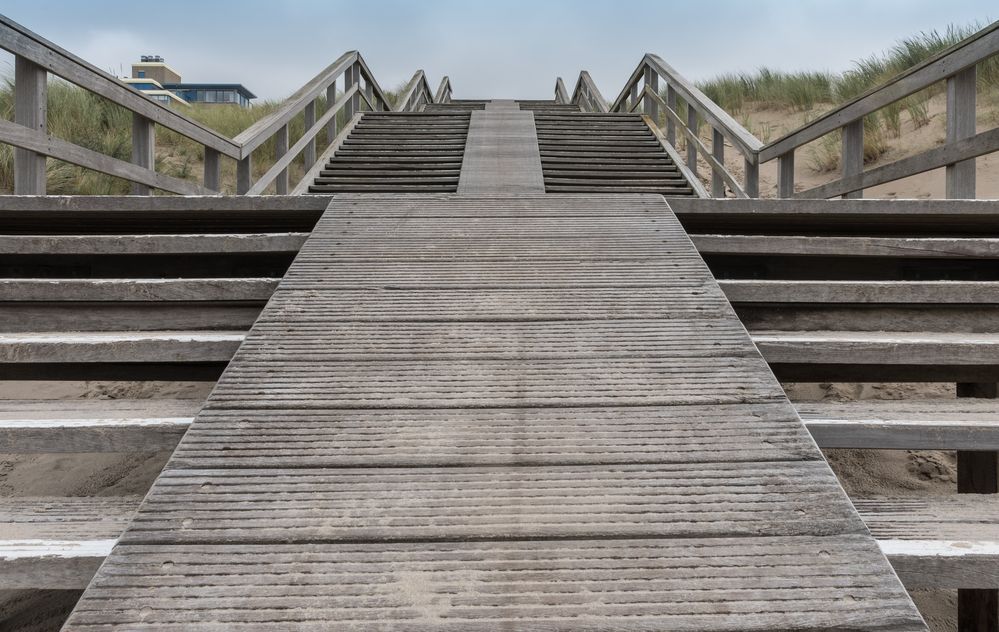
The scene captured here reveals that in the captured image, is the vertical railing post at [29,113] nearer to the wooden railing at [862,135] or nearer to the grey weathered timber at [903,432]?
the grey weathered timber at [903,432]

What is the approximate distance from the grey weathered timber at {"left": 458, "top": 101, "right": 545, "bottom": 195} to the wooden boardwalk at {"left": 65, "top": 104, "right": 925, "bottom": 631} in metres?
1.50

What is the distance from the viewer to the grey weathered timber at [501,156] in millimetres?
3626

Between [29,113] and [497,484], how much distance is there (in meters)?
3.24

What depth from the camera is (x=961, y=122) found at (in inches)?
128

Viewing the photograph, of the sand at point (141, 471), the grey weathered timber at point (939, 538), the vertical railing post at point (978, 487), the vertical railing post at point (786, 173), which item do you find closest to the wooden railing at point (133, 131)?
the sand at point (141, 471)

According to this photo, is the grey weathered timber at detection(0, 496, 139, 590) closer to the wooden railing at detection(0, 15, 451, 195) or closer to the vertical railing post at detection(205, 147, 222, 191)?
the wooden railing at detection(0, 15, 451, 195)

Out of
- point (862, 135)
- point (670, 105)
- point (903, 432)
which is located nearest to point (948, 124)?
point (862, 135)

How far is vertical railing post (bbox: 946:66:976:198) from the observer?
322cm

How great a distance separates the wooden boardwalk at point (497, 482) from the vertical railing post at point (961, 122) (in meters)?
2.26

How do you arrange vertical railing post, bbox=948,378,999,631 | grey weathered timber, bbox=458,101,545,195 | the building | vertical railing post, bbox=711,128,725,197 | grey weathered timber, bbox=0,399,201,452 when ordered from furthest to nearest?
1. the building
2. vertical railing post, bbox=711,128,725,197
3. grey weathered timber, bbox=458,101,545,195
4. vertical railing post, bbox=948,378,999,631
5. grey weathered timber, bbox=0,399,201,452

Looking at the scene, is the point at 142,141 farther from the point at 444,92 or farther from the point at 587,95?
the point at 444,92

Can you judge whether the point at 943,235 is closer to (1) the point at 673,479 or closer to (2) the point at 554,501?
(1) the point at 673,479

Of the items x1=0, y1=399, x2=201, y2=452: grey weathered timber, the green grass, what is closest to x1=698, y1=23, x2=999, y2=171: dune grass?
the green grass

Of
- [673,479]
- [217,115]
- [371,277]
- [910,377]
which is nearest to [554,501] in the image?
[673,479]
